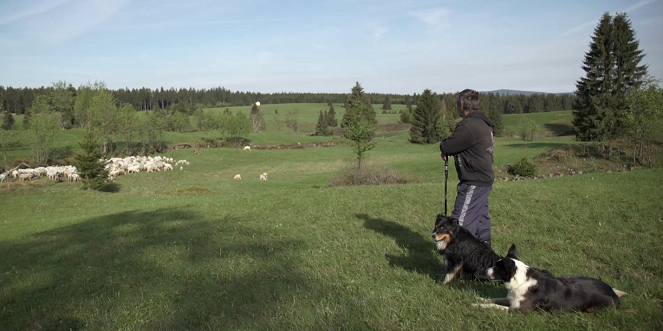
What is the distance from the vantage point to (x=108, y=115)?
56.2 metres

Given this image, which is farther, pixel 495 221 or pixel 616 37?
pixel 616 37

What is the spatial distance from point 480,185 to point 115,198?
78.2 ft

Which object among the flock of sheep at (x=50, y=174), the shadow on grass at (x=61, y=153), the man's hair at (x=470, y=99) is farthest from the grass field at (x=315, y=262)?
the shadow on grass at (x=61, y=153)

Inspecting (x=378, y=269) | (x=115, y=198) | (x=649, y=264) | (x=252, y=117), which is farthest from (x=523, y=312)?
(x=252, y=117)

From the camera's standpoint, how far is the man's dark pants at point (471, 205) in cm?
594

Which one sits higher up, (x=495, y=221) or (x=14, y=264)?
(x=495, y=221)

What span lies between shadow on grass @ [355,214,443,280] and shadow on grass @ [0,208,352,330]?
1.63 metres

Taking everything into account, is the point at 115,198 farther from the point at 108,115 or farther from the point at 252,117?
the point at 252,117

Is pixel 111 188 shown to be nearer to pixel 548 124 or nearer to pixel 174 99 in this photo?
pixel 548 124

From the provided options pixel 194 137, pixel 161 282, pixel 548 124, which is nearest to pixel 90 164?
pixel 161 282

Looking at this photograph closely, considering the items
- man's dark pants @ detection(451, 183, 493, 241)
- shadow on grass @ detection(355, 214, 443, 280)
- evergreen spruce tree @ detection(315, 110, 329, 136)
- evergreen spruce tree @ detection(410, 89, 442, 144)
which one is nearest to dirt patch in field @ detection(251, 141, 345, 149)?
evergreen spruce tree @ detection(410, 89, 442, 144)

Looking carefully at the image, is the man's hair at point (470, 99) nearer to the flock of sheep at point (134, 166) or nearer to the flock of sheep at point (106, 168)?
the flock of sheep at point (106, 168)

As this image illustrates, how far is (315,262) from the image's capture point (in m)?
7.20

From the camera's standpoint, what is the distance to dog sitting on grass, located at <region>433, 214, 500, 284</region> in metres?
5.32
